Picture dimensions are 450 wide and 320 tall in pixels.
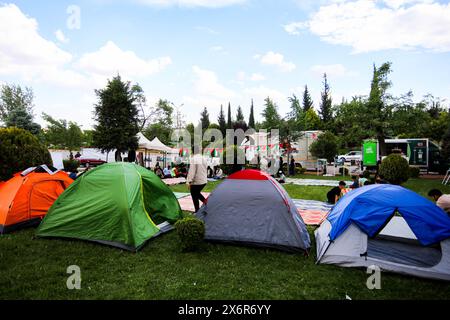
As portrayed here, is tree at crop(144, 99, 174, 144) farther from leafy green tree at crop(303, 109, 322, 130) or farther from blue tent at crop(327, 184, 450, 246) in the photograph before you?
blue tent at crop(327, 184, 450, 246)

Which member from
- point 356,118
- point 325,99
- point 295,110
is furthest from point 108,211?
point 325,99

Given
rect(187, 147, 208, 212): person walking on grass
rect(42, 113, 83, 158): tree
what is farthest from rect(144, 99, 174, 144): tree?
rect(187, 147, 208, 212): person walking on grass

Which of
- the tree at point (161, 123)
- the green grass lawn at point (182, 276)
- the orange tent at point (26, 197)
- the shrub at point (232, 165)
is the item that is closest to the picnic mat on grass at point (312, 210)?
the green grass lawn at point (182, 276)

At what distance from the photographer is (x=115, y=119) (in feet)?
77.2

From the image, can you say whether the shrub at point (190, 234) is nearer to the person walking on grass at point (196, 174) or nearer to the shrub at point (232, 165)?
the person walking on grass at point (196, 174)

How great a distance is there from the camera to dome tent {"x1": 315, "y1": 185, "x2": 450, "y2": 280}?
12.7 ft

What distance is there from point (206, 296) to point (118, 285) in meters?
1.17

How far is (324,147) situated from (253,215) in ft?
66.4

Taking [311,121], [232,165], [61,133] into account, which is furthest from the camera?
[61,133]

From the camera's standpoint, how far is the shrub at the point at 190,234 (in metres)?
4.63

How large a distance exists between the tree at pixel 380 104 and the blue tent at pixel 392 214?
17.3 m

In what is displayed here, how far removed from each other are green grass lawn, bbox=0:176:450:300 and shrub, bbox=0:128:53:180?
331 centimetres

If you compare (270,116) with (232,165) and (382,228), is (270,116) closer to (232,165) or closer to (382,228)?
(232,165)
